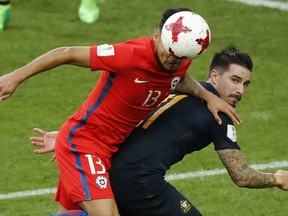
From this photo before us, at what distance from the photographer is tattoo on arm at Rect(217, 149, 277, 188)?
7.69 meters

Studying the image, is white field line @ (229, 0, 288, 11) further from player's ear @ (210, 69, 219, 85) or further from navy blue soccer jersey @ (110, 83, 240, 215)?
navy blue soccer jersey @ (110, 83, 240, 215)

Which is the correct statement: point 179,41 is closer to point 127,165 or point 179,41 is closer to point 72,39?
point 127,165

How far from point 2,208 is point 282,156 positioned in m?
2.78

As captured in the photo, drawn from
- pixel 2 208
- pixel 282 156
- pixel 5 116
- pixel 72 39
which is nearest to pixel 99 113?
pixel 2 208

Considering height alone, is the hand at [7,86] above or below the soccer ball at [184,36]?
below

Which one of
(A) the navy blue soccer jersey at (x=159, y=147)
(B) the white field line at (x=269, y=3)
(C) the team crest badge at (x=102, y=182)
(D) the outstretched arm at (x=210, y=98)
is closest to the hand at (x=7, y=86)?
(C) the team crest badge at (x=102, y=182)

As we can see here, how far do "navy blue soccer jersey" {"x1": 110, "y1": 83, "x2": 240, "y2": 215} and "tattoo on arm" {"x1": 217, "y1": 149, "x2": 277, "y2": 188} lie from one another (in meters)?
0.05

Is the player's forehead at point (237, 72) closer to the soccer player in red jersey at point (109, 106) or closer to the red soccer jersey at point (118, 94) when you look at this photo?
the soccer player in red jersey at point (109, 106)

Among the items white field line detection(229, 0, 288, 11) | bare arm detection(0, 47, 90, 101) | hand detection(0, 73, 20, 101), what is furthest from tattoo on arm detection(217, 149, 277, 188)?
white field line detection(229, 0, 288, 11)

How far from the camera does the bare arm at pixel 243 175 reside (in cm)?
769

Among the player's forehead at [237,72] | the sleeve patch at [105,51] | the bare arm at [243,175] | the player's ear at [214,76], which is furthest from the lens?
the player's ear at [214,76]

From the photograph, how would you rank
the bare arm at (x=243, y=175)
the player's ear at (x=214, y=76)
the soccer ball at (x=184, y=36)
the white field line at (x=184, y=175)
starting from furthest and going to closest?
the white field line at (x=184, y=175), the player's ear at (x=214, y=76), the bare arm at (x=243, y=175), the soccer ball at (x=184, y=36)

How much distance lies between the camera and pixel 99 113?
25.1ft

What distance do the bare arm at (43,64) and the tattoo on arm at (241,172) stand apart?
1157mm
